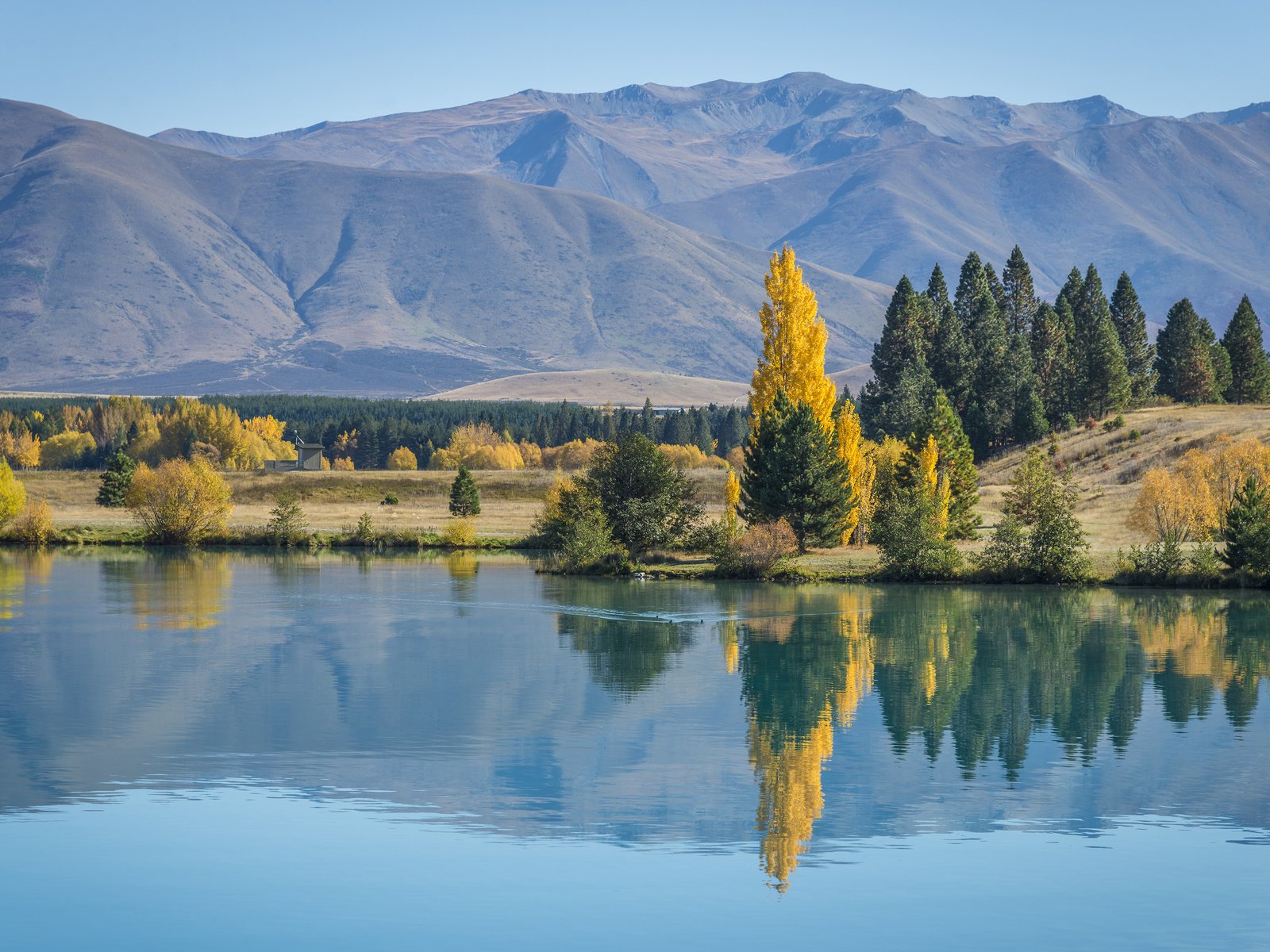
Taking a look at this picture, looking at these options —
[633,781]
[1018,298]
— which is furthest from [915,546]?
[1018,298]

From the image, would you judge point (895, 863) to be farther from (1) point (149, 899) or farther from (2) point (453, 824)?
(1) point (149, 899)

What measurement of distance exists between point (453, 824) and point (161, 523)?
7631cm

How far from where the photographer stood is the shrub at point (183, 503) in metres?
98.8

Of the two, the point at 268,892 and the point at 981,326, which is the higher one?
the point at 981,326

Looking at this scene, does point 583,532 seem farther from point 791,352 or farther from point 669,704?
point 669,704

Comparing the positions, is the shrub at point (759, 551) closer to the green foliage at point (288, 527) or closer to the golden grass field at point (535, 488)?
the golden grass field at point (535, 488)

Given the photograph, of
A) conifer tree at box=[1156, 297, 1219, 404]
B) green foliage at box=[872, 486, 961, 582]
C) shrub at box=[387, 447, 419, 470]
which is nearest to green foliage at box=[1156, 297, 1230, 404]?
conifer tree at box=[1156, 297, 1219, 404]

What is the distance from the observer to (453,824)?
93.9 ft

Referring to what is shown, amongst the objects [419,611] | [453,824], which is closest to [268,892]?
[453,824]

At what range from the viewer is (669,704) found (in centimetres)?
4288

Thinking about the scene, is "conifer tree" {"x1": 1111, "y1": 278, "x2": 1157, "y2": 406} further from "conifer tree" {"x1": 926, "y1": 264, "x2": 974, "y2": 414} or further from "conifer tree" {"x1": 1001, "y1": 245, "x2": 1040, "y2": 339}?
"conifer tree" {"x1": 926, "y1": 264, "x2": 974, "y2": 414}

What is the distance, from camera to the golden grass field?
305ft

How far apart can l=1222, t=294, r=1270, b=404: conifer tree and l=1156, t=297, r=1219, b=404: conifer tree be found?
228 centimetres

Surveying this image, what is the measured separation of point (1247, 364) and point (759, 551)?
Result: 74.7 metres
